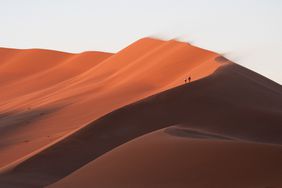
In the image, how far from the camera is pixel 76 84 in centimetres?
4809

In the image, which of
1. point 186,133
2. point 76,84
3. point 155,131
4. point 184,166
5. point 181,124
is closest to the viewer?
point 184,166

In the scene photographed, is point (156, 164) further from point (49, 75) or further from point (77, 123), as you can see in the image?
point (49, 75)

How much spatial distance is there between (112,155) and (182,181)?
2.81 meters

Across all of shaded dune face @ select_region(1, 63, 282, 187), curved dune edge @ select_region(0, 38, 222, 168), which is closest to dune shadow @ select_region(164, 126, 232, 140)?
shaded dune face @ select_region(1, 63, 282, 187)

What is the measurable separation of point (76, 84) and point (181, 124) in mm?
25581

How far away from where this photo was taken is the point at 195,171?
15047 mm

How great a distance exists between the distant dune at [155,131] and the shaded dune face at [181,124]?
0.03 meters

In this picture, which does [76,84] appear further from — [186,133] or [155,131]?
[186,133]

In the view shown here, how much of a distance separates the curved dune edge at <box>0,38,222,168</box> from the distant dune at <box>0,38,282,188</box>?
132 mm

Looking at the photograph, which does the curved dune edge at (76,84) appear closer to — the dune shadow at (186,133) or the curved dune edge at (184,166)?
the dune shadow at (186,133)

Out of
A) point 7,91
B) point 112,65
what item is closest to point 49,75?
point 7,91

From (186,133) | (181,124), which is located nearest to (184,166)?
(186,133)

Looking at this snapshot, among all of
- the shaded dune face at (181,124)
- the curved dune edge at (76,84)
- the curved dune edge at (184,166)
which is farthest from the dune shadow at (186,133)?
the curved dune edge at (76,84)

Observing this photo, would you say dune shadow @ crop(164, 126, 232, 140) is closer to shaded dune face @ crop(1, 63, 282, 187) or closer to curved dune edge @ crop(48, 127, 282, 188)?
shaded dune face @ crop(1, 63, 282, 187)
